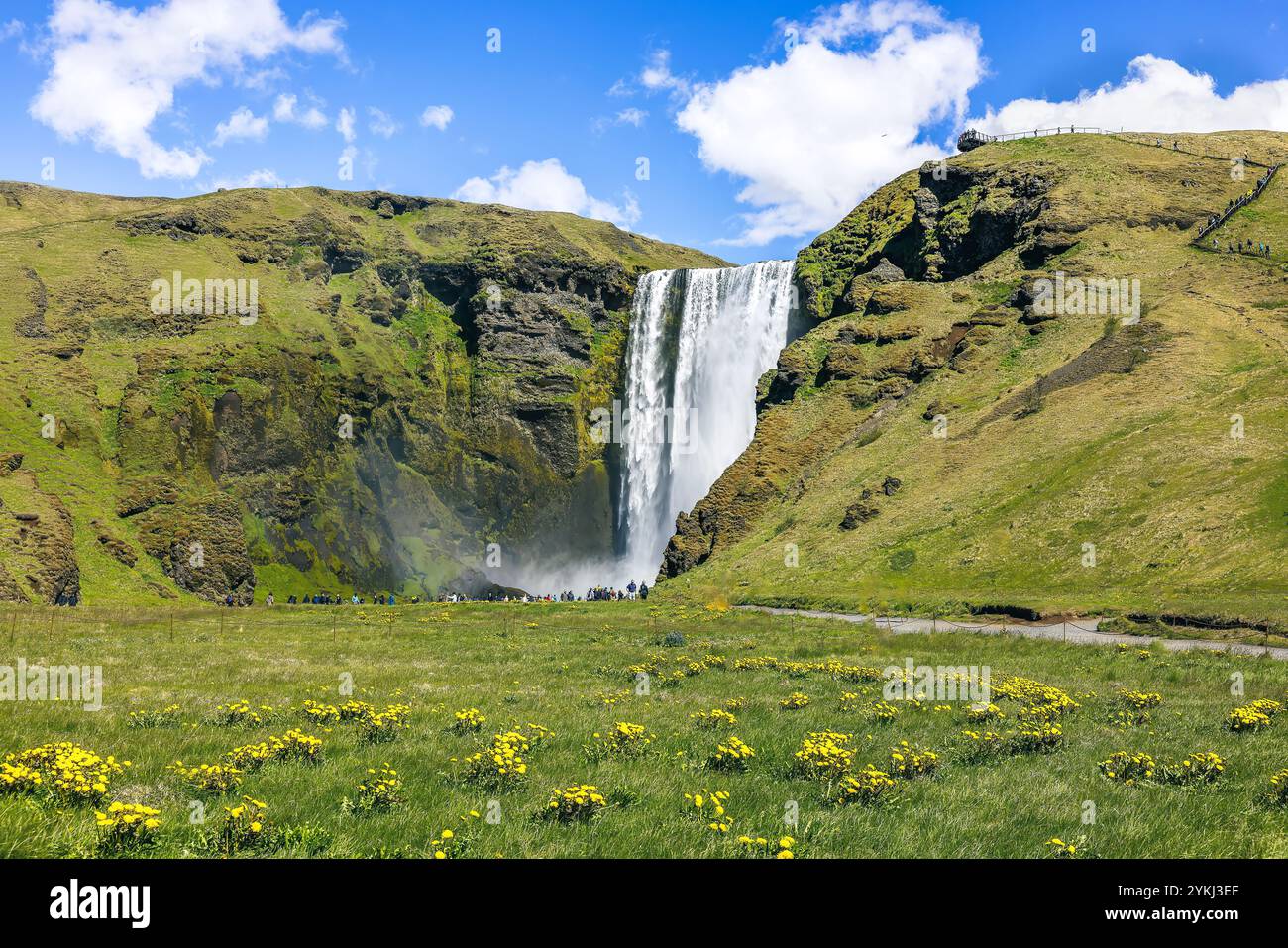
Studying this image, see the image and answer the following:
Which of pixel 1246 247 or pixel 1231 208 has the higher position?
pixel 1231 208

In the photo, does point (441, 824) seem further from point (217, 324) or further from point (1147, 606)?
point (217, 324)

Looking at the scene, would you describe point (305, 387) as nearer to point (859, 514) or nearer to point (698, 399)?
point (698, 399)

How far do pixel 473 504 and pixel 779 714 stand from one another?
97.1m

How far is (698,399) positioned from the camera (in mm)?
99688

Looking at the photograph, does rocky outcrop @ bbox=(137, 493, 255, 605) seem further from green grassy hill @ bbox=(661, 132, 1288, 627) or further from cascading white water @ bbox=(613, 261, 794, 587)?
cascading white water @ bbox=(613, 261, 794, 587)

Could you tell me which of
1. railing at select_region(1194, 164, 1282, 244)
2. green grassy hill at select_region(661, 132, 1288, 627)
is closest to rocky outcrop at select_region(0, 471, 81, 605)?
green grassy hill at select_region(661, 132, 1288, 627)

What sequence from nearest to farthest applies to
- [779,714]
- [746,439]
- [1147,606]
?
[779,714]
[1147,606]
[746,439]

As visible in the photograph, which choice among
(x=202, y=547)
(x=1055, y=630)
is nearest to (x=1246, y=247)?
(x=1055, y=630)

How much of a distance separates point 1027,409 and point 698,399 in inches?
1669

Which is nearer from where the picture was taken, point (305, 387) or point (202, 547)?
point (202, 547)

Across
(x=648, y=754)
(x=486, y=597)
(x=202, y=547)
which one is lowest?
(x=486, y=597)

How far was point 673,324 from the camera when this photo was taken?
107m

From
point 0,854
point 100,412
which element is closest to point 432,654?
point 0,854

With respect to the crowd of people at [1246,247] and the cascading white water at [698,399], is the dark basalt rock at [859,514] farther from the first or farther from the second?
the crowd of people at [1246,247]
